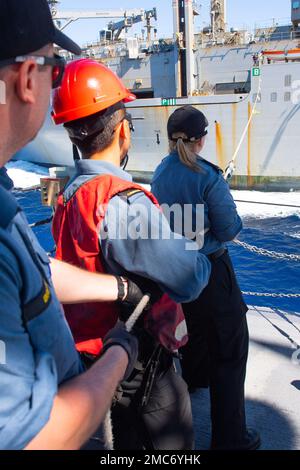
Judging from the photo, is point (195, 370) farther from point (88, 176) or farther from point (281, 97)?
point (281, 97)

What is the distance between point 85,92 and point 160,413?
1.32m

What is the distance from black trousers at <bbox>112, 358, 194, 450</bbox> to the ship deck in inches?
29.4

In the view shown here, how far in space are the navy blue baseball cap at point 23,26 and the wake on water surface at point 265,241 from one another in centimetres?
534

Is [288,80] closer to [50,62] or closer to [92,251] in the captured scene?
[92,251]

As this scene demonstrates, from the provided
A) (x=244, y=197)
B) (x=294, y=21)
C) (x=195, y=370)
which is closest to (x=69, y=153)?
(x=244, y=197)

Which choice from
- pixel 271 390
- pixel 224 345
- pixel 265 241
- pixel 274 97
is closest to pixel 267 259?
pixel 265 241

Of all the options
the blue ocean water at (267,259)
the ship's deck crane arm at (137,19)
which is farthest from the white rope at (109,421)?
the ship's deck crane arm at (137,19)

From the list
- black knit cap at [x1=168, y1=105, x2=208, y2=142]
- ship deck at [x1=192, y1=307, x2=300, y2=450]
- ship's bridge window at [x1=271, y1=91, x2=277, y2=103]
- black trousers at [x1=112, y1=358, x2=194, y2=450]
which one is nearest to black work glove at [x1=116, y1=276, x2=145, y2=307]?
black trousers at [x1=112, y1=358, x2=194, y2=450]

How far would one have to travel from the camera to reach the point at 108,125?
1620mm

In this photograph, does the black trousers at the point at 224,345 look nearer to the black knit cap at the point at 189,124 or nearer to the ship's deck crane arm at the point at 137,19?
the black knit cap at the point at 189,124

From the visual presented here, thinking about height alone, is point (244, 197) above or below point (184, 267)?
below

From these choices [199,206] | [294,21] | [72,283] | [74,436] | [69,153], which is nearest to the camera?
[74,436]

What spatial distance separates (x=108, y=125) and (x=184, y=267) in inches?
24.7
